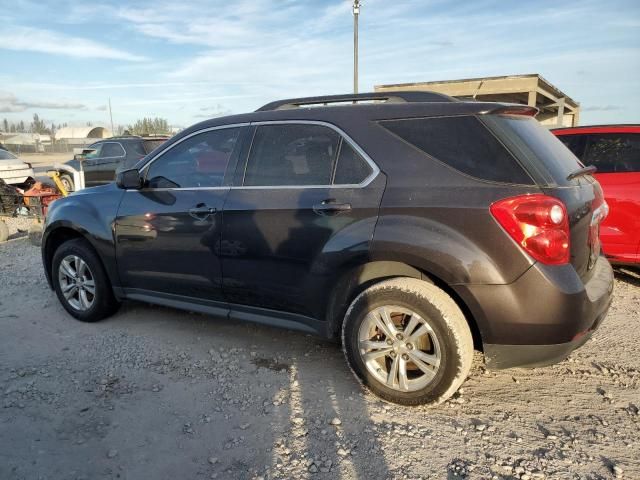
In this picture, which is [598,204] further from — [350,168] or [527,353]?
[350,168]

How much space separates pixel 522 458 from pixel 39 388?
297cm

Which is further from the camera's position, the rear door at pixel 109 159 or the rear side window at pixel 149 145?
the rear door at pixel 109 159

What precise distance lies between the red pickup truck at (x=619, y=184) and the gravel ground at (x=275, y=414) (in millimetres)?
1065

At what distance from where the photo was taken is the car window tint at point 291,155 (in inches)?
122

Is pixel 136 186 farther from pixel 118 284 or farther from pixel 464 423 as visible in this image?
pixel 464 423

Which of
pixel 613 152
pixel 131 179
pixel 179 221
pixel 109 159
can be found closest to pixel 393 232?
pixel 179 221

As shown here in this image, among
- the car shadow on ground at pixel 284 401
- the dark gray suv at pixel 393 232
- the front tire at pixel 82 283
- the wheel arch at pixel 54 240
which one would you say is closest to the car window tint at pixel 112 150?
the wheel arch at pixel 54 240

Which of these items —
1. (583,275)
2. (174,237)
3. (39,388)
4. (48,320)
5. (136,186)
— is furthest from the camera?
(48,320)

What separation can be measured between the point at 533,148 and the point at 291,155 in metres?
1.50

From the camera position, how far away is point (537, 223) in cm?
248

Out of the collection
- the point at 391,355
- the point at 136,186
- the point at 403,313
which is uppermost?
the point at 136,186

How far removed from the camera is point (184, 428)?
2.71 m

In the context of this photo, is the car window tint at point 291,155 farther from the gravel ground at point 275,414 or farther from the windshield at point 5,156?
the windshield at point 5,156

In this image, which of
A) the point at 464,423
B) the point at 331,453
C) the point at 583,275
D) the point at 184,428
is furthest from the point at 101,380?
the point at 583,275
